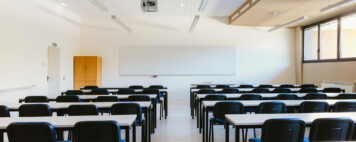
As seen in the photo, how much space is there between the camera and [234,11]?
28.5ft

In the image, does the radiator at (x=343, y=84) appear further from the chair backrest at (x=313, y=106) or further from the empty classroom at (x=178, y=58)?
the chair backrest at (x=313, y=106)

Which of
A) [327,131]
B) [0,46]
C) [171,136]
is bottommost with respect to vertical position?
[171,136]

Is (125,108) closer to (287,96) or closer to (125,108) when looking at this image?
(125,108)

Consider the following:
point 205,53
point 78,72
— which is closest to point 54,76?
point 78,72

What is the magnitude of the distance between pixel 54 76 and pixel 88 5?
269cm

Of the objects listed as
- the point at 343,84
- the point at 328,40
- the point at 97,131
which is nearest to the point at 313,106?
the point at 97,131

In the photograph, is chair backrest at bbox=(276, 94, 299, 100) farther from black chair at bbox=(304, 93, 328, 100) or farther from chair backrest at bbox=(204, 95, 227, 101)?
chair backrest at bbox=(204, 95, 227, 101)

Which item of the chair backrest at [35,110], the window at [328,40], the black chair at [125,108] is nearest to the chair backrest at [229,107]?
the black chair at [125,108]

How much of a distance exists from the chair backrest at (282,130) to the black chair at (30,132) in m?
2.03

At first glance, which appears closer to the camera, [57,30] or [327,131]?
[327,131]

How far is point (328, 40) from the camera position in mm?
8227

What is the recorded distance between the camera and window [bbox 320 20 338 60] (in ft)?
25.8

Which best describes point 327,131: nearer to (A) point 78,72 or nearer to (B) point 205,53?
(B) point 205,53

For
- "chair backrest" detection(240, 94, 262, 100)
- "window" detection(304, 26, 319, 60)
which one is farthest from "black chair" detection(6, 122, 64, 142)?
"window" detection(304, 26, 319, 60)
